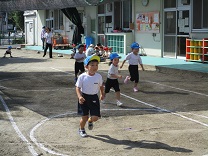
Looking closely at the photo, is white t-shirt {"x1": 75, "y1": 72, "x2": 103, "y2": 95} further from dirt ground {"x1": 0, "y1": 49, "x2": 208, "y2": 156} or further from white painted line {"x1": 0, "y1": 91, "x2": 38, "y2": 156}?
white painted line {"x1": 0, "y1": 91, "x2": 38, "y2": 156}

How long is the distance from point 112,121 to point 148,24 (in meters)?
15.5

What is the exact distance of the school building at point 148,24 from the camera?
19875mm

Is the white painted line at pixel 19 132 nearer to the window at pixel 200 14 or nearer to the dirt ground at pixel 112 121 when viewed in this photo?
the dirt ground at pixel 112 121

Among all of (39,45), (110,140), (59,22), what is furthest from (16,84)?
(39,45)

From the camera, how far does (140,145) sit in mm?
6668

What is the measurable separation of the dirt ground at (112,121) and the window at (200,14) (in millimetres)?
6106

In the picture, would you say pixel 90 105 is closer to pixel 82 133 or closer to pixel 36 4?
pixel 82 133

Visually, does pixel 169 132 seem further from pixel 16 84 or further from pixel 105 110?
pixel 16 84

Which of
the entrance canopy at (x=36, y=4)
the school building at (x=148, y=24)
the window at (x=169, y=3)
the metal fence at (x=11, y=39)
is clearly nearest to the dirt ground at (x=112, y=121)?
the school building at (x=148, y=24)

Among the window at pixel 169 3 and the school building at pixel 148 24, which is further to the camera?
the window at pixel 169 3

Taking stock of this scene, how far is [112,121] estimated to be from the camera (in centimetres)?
845

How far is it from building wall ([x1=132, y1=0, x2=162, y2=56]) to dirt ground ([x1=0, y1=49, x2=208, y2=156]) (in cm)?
860

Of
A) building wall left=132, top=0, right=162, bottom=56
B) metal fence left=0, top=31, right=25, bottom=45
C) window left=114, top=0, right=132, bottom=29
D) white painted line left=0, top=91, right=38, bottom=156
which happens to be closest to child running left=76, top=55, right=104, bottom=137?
white painted line left=0, top=91, right=38, bottom=156

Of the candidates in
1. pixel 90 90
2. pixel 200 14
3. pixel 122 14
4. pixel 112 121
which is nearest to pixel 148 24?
pixel 122 14
